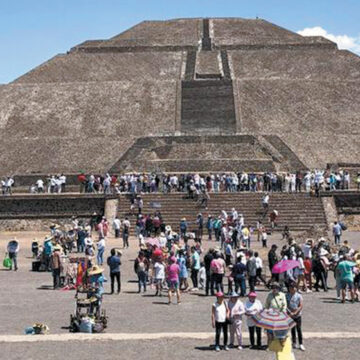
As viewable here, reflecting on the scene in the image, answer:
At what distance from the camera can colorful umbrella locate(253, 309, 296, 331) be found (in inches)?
405

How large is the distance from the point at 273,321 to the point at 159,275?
24.0 ft

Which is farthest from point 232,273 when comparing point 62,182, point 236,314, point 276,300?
point 62,182

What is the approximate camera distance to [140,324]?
46.8ft

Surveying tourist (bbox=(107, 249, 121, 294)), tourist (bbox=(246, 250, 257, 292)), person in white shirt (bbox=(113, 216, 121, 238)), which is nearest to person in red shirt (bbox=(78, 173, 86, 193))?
person in white shirt (bbox=(113, 216, 121, 238))

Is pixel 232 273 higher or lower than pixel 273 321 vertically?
higher

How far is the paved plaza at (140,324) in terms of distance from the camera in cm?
1199

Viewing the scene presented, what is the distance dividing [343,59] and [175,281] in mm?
46931

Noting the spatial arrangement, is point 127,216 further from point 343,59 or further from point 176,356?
point 343,59

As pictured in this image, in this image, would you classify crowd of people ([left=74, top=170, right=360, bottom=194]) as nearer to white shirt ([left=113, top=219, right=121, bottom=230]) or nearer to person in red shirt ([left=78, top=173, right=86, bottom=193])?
person in red shirt ([left=78, top=173, right=86, bottom=193])

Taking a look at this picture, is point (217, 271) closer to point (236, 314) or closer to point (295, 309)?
point (236, 314)

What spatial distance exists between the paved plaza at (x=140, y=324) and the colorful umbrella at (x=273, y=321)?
51.1 inches

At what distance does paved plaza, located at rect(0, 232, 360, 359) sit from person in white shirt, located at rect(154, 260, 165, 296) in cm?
25

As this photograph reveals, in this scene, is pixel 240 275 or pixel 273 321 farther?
pixel 240 275

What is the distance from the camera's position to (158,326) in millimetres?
14133
